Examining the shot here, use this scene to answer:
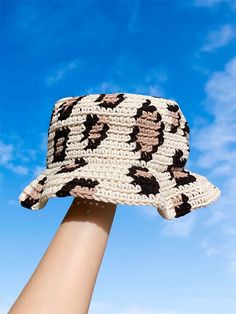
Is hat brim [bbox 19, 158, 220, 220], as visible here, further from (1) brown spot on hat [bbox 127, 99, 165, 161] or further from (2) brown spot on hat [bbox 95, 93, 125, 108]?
(2) brown spot on hat [bbox 95, 93, 125, 108]

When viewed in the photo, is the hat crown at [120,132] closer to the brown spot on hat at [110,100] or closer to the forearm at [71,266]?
the brown spot on hat at [110,100]

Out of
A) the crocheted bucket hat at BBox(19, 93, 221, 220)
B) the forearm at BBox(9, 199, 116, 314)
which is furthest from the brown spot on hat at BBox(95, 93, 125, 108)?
the forearm at BBox(9, 199, 116, 314)

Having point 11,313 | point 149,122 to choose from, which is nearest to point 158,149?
point 149,122

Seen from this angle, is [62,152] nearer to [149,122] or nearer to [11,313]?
[149,122]

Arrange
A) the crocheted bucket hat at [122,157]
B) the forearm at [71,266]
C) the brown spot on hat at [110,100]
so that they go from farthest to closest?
the brown spot on hat at [110,100], the crocheted bucket hat at [122,157], the forearm at [71,266]

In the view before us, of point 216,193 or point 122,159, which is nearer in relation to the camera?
point 122,159

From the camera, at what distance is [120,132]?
122cm

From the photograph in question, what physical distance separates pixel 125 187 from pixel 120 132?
0.17 m

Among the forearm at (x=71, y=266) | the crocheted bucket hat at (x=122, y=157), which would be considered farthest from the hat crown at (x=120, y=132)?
the forearm at (x=71, y=266)

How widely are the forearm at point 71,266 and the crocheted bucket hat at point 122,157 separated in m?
0.06

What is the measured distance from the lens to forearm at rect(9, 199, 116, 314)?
1.01 m

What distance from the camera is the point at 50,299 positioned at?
1007 millimetres

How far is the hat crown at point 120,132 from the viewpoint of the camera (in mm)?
1203

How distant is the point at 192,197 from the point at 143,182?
0.19m
